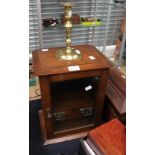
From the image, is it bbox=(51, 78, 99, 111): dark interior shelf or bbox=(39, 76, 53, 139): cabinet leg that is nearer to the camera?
bbox=(39, 76, 53, 139): cabinet leg

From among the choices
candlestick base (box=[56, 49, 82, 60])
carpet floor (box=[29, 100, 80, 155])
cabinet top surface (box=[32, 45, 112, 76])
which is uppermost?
candlestick base (box=[56, 49, 82, 60])

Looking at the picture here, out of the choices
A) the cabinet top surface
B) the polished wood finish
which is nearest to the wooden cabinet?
the cabinet top surface

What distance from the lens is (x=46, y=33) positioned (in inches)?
76.9

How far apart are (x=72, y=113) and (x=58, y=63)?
0.41 metres

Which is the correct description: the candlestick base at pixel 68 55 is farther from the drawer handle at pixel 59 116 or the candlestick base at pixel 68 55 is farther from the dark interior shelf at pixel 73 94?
the drawer handle at pixel 59 116

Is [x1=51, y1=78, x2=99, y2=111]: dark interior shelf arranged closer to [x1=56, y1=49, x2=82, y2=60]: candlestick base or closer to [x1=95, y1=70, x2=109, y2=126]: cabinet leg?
[x1=95, y1=70, x2=109, y2=126]: cabinet leg

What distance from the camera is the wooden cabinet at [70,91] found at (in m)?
0.98

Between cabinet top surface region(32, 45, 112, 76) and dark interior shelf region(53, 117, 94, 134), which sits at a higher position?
cabinet top surface region(32, 45, 112, 76)

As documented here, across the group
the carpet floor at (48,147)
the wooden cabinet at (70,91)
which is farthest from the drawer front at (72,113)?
the carpet floor at (48,147)

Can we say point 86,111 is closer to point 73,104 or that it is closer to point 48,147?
point 73,104

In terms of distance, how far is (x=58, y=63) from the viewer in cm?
101

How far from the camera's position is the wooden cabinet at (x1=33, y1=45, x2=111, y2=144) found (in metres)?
0.98

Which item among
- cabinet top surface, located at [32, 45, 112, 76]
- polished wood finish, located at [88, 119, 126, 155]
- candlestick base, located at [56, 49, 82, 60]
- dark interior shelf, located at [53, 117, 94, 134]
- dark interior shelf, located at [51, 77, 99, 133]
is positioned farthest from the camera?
dark interior shelf, located at [53, 117, 94, 134]
